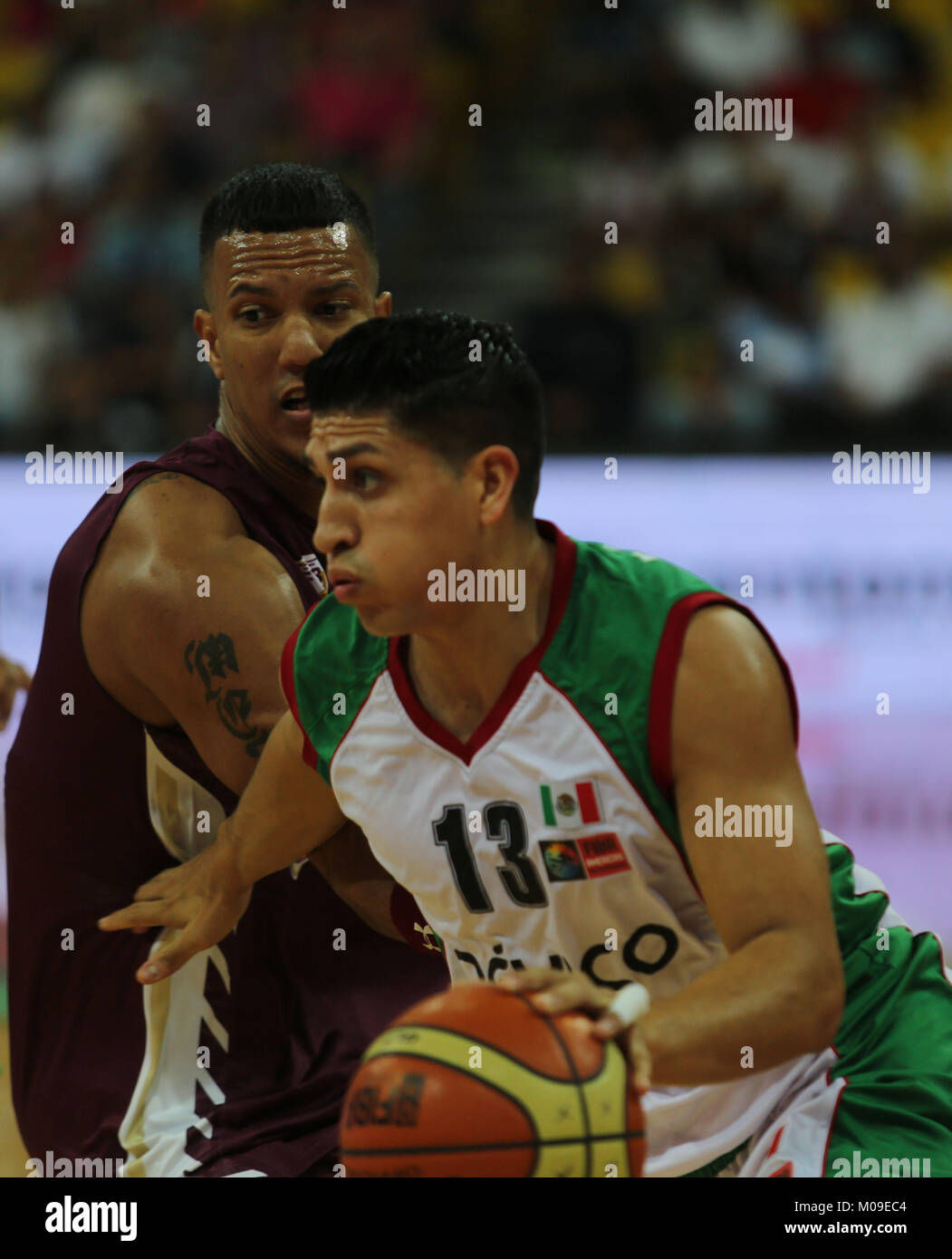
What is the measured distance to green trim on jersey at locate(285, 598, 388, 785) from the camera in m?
2.61

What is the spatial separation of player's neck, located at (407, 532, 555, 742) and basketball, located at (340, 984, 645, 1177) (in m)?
0.60

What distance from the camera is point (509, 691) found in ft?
8.12

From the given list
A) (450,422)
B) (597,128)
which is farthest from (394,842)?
(597,128)

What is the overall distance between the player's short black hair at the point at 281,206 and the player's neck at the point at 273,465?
12.3 inches

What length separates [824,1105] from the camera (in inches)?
100

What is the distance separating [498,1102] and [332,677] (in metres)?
0.86

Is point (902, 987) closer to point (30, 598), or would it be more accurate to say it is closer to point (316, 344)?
point (316, 344)

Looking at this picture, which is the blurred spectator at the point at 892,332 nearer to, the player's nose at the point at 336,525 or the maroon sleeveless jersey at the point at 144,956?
the maroon sleeveless jersey at the point at 144,956

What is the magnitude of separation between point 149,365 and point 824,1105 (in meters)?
6.10

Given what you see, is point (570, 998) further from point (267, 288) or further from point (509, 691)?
point (267, 288)

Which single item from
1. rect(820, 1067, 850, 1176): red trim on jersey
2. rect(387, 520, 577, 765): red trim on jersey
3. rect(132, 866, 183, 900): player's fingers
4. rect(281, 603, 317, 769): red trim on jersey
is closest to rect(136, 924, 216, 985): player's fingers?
rect(132, 866, 183, 900): player's fingers

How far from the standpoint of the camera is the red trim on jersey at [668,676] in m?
2.30

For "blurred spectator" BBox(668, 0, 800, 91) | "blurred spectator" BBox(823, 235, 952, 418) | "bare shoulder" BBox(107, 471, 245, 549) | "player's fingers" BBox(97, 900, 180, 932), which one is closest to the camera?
"player's fingers" BBox(97, 900, 180, 932)

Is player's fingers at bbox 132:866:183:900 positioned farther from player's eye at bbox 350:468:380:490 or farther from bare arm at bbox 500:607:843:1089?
bare arm at bbox 500:607:843:1089
